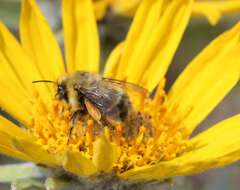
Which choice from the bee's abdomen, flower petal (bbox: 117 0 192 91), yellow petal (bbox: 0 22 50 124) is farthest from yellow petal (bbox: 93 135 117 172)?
flower petal (bbox: 117 0 192 91)

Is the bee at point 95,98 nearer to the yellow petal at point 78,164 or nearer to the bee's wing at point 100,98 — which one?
the bee's wing at point 100,98

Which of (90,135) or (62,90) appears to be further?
(62,90)

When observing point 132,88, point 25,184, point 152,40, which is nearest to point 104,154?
point 25,184

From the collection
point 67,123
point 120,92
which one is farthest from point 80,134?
point 120,92

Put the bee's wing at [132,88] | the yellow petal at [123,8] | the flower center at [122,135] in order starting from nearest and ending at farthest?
the flower center at [122,135]
the bee's wing at [132,88]
the yellow petal at [123,8]

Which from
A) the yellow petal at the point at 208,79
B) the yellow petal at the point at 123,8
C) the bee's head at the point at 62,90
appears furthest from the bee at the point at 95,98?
the yellow petal at the point at 123,8

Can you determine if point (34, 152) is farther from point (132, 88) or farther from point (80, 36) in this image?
point (80, 36)
